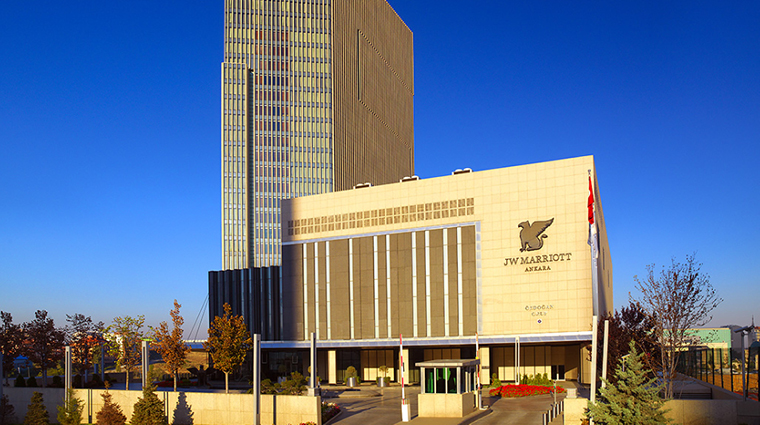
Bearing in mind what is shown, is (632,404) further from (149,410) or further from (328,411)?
(149,410)

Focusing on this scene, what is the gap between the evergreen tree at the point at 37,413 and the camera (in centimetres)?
4291

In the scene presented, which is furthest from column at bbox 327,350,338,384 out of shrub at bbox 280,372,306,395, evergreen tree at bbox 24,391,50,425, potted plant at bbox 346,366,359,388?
evergreen tree at bbox 24,391,50,425

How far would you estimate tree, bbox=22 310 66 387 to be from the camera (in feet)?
194

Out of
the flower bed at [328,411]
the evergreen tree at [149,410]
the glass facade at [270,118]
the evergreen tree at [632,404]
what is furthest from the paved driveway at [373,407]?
the glass facade at [270,118]

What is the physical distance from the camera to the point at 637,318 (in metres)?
45.1

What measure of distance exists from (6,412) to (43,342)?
1392 centimetres

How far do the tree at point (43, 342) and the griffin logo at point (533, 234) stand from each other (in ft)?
150

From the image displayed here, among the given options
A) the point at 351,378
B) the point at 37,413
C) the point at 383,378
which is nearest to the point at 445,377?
the point at 37,413

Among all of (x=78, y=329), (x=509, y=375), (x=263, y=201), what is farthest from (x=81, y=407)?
(x=263, y=201)

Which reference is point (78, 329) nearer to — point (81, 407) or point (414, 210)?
point (81, 407)

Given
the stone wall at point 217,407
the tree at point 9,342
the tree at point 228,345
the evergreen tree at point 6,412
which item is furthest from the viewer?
the tree at point 9,342

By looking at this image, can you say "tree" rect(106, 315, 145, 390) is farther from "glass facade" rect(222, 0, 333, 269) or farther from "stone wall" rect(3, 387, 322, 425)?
"glass facade" rect(222, 0, 333, 269)

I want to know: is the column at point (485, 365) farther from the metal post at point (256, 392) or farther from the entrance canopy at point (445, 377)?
the metal post at point (256, 392)

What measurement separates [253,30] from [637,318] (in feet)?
370
